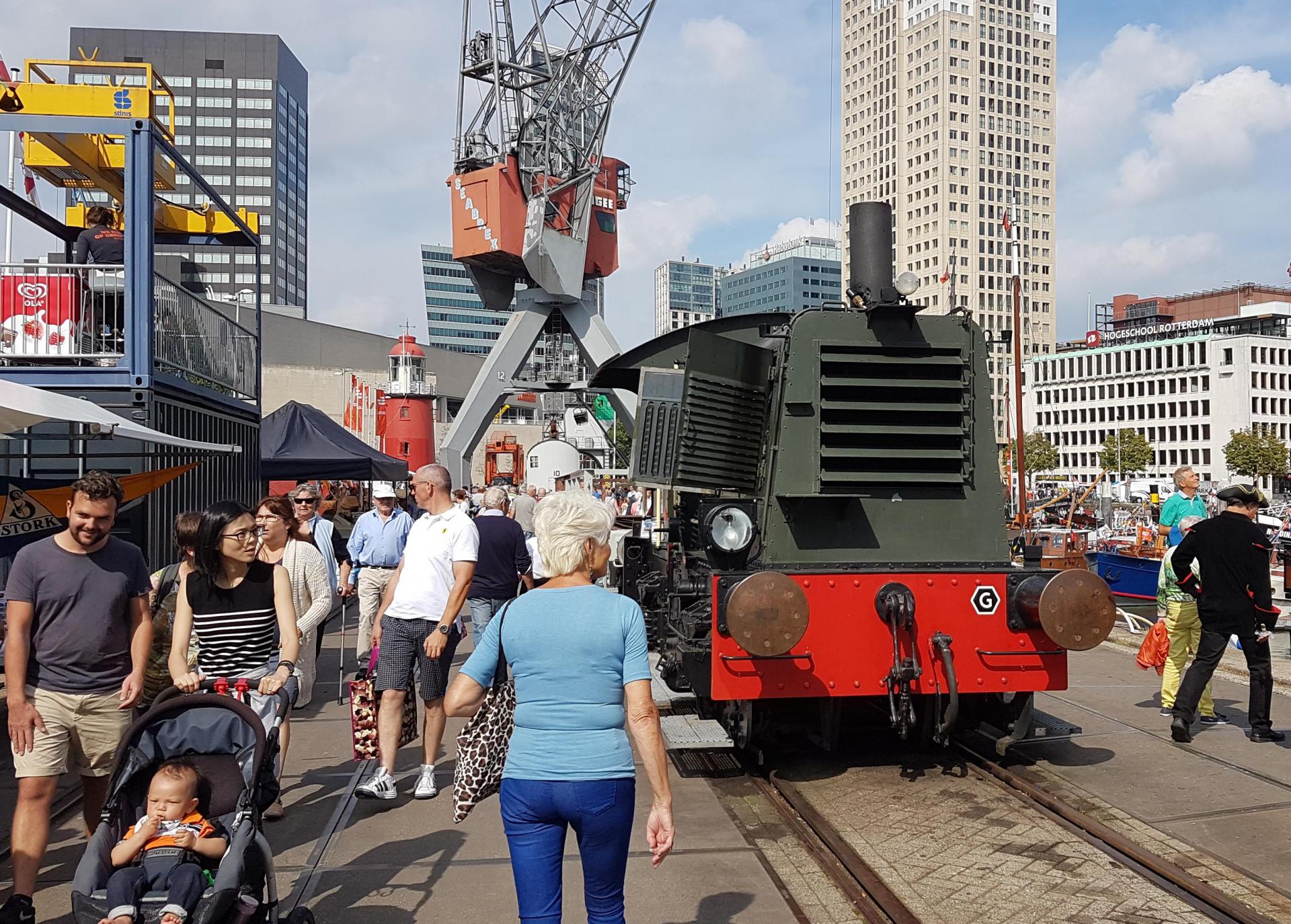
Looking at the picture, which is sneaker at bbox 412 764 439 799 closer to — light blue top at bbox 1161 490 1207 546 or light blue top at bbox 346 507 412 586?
light blue top at bbox 346 507 412 586

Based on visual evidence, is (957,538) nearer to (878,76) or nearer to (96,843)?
(96,843)

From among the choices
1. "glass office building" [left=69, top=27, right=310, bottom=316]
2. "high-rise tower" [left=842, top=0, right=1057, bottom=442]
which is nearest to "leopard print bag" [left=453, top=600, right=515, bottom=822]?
"high-rise tower" [left=842, top=0, right=1057, bottom=442]

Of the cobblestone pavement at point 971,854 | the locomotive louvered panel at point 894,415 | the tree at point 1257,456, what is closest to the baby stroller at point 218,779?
the cobblestone pavement at point 971,854

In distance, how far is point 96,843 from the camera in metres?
3.63

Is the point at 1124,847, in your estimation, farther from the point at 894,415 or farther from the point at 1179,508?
the point at 1179,508

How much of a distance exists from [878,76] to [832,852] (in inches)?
5769

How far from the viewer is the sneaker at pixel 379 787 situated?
20.1 ft

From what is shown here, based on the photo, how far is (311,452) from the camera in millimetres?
15898

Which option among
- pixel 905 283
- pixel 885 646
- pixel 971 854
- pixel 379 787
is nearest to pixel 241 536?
pixel 379 787

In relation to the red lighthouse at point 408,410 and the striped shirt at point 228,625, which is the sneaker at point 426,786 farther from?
the red lighthouse at point 408,410

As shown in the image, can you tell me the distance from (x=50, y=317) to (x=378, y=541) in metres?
3.72

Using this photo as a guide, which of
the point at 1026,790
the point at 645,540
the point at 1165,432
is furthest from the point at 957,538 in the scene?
the point at 1165,432

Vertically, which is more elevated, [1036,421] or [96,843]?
[1036,421]

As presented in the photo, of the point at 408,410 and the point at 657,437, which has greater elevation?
the point at 408,410
